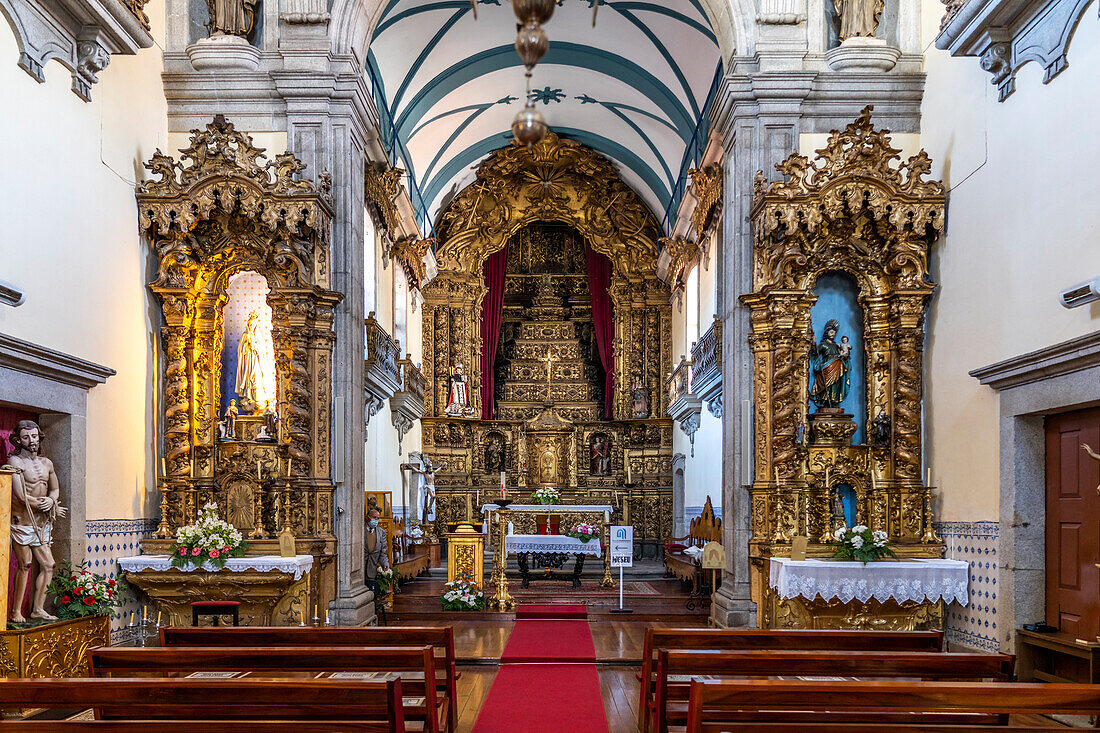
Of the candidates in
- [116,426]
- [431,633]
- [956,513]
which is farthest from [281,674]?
[956,513]

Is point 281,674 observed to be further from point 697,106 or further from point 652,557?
point 652,557

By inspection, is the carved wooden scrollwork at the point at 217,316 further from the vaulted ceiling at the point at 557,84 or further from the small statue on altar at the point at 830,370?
A: the small statue on altar at the point at 830,370

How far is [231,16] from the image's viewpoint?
12.6 meters

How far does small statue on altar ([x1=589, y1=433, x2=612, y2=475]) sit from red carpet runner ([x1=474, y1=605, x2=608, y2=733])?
12.0 metres

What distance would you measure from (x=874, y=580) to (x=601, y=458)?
15055 millimetres

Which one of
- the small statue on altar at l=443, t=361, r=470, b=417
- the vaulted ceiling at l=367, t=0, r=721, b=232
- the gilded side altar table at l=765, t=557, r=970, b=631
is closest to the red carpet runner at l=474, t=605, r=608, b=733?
the gilded side altar table at l=765, t=557, r=970, b=631

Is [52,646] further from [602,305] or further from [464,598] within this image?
[602,305]

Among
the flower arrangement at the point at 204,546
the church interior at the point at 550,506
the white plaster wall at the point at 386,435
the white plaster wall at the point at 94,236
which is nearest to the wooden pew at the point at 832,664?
the church interior at the point at 550,506

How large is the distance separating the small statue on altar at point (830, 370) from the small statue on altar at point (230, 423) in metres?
6.64

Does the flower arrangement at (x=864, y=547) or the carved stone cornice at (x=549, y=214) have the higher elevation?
the carved stone cornice at (x=549, y=214)

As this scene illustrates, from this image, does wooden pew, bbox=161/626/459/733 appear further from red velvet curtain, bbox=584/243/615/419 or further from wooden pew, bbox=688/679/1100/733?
red velvet curtain, bbox=584/243/615/419

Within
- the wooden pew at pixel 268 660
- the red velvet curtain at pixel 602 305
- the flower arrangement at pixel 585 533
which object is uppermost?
the red velvet curtain at pixel 602 305

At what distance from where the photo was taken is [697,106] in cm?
1811

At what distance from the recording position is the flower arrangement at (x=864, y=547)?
10.8 meters
